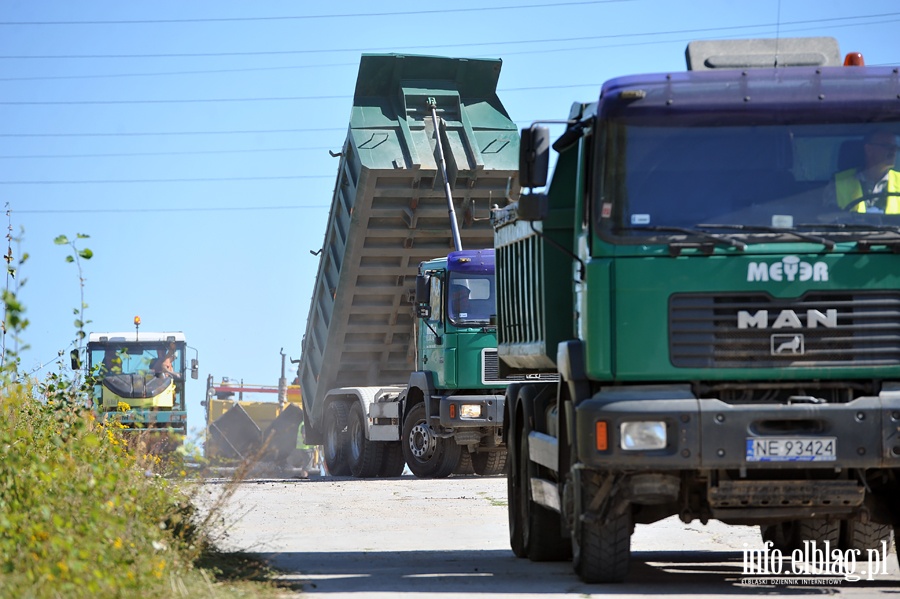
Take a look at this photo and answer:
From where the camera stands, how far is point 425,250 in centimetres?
1848

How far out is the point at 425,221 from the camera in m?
18.1

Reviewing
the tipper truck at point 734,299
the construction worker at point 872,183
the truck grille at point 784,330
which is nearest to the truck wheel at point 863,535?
the tipper truck at point 734,299

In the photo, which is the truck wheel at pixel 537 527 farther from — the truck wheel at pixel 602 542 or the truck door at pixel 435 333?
the truck door at pixel 435 333

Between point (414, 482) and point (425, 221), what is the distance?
316 cm

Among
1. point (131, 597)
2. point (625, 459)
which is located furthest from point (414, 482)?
point (131, 597)

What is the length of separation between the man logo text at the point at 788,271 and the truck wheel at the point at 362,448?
1291 centimetres

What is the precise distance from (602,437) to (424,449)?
11.7 m

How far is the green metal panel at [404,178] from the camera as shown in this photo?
17219 millimetres

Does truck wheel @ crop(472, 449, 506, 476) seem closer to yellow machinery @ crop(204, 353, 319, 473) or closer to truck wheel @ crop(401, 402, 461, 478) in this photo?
truck wheel @ crop(401, 402, 461, 478)

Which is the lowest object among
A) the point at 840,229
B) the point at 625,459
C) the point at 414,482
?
the point at 414,482

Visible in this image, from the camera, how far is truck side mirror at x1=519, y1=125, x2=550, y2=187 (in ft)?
25.7

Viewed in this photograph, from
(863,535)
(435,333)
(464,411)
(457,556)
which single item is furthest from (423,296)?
(863,535)

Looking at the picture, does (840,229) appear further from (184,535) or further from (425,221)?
(425,221)

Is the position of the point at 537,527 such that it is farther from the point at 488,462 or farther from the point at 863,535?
the point at 488,462
